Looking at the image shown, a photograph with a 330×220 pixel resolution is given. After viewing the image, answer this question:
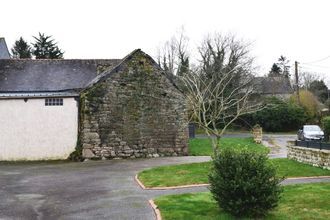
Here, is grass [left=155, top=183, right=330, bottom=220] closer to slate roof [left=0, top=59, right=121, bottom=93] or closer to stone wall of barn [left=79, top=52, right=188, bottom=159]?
Result: stone wall of barn [left=79, top=52, right=188, bottom=159]

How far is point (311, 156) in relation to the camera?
16750 mm

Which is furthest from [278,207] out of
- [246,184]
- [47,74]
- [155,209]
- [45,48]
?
[45,48]

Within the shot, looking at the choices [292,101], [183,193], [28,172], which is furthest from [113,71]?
[292,101]

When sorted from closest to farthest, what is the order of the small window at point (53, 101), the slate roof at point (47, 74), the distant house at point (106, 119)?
the distant house at point (106, 119)
the small window at point (53, 101)
the slate roof at point (47, 74)

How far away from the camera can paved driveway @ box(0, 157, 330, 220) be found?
9.73m

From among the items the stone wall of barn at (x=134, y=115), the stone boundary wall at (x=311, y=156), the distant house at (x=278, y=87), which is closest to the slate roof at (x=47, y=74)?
the stone wall of barn at (x=134, y=115)

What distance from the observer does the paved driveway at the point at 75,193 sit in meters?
9.73

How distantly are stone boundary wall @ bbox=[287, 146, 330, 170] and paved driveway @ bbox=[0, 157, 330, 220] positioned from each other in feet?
7.42

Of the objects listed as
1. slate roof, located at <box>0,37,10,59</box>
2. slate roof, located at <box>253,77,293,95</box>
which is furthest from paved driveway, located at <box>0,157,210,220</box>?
slate roof, located at <box>253,77,293,95</box>

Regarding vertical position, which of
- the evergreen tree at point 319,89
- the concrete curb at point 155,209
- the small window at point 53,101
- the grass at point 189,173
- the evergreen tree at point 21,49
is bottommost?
the concrete curb at point 155,209

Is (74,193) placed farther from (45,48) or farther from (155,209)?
(45,48)

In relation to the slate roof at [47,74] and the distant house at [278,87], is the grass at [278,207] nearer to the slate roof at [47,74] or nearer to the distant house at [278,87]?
the slate roof at [47,74]

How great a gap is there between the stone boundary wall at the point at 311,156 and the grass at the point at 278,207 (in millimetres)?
3924

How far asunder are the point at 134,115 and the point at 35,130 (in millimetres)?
5335
